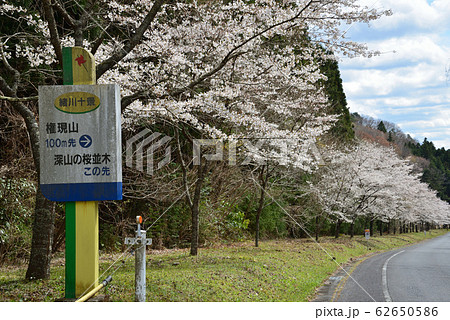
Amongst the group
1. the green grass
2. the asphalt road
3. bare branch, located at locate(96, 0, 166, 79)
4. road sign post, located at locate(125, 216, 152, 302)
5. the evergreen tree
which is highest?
the evergreen tree

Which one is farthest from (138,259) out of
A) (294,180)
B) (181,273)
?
(294,180)

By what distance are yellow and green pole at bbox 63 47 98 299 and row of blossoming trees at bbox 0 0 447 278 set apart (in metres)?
1.47

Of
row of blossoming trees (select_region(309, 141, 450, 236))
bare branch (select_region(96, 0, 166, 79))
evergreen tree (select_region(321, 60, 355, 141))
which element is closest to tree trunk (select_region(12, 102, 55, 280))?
bare branch (select_region(96, 0, 166, 79))

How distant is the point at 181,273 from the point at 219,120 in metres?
5.66

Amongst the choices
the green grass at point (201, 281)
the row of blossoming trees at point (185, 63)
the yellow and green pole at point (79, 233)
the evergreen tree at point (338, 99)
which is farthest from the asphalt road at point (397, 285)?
the evergreen tree at point (338, 99)

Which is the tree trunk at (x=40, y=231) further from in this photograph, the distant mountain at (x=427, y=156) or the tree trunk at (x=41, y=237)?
the distant mountain at (x=427, y=156)

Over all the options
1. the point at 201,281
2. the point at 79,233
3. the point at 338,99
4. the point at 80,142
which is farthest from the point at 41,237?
the point at 338,99

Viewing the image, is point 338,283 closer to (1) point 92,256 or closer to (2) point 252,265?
(2) point 252,265

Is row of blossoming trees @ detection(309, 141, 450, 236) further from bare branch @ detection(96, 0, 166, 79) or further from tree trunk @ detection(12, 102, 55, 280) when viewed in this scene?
tree trunk @ detection(12, 102, 55, 280)

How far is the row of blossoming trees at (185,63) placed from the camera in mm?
7438

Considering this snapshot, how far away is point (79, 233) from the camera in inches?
193

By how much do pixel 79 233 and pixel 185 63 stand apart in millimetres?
6375

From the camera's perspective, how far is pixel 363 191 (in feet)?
89.7

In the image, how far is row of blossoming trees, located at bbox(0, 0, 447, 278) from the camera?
7.44 meters
